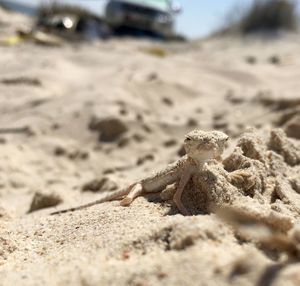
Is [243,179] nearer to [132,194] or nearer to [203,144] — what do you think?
[203,144]

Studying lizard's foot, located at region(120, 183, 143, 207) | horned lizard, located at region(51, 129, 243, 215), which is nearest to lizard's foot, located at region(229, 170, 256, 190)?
horned lizard, located at region(51, 129, 243, 215)

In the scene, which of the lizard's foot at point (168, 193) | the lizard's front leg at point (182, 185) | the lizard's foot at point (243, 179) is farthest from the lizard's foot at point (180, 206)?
the lizard's foot at point (243, 179)

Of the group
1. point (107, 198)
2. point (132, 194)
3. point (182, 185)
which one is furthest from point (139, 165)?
point (182, 185)

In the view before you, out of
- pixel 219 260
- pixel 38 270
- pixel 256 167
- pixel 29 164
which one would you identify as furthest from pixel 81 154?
pixel 219 260

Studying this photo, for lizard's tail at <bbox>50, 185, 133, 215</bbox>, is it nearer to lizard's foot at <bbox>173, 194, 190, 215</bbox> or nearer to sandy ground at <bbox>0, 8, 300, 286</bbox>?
sandy ground at <bbox>0, 8, 300, 286</bbox>

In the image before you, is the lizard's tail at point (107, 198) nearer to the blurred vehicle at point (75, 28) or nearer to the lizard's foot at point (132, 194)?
the lizard's foot at point (132, 194)

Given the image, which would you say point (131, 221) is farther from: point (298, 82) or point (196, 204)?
point (298, 82)
